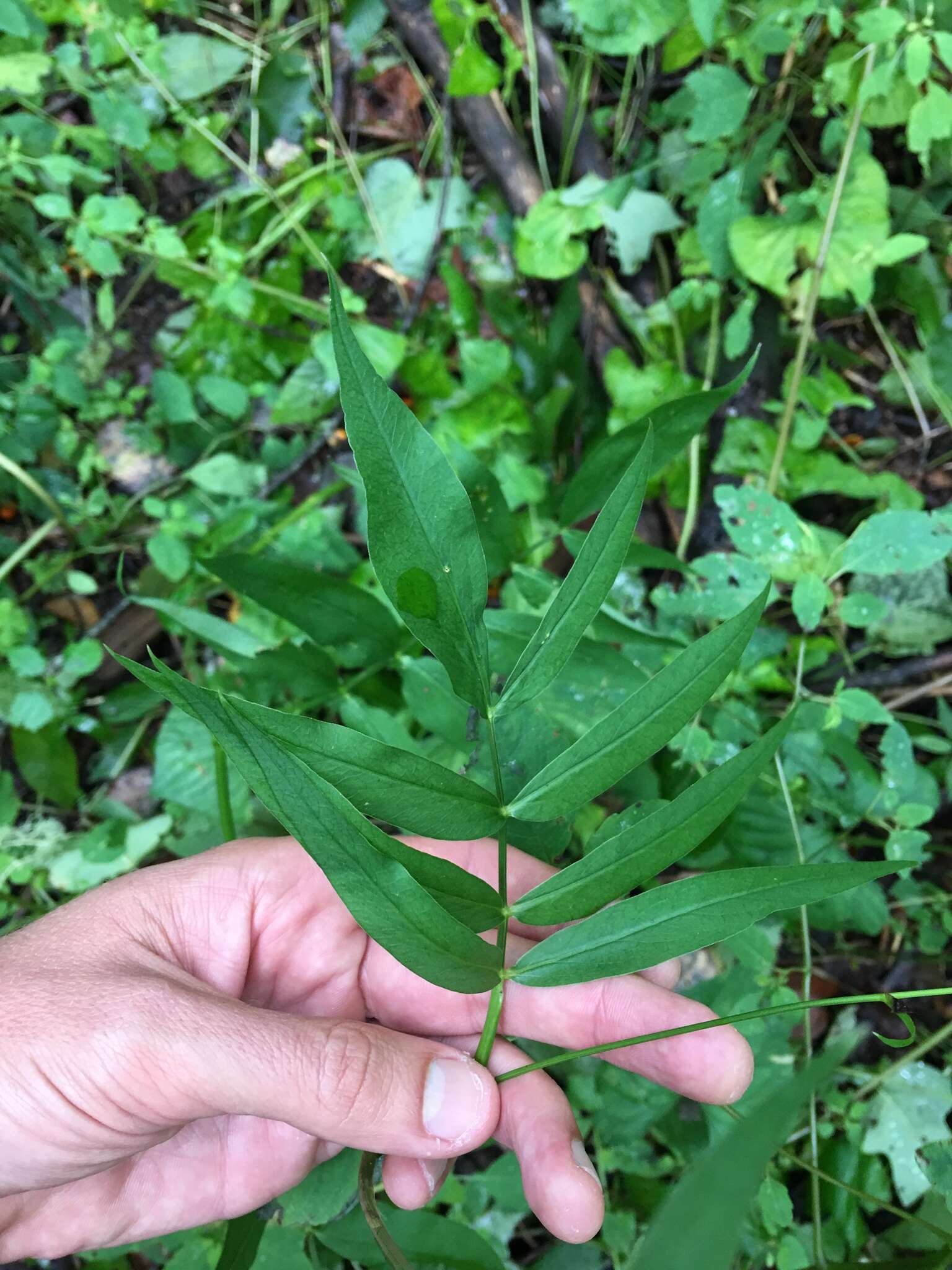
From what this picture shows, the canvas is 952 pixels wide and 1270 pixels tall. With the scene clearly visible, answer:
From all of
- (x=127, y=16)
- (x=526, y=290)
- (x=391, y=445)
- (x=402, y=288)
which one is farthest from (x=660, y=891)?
(x=127, y=16)

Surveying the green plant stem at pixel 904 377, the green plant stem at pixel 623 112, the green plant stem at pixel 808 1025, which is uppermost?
the green plant stem at pixel 623 112

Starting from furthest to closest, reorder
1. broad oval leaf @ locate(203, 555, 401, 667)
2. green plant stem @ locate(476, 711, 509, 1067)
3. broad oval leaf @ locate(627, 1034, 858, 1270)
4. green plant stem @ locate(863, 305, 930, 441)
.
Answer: green plant stem @ locate(863, 305, 930, 441)
broad oval leaf @ locate(203, 555, 401, 667)
green plant stem @ locate(476, 711, 509, 1067)
broad oval leaf @ locate(627, 1034, 858, 1270)

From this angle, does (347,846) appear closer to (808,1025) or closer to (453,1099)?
(453,1099)

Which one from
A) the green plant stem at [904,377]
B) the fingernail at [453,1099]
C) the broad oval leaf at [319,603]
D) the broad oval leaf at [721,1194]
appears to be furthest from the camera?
the green plant stem at [904,377]

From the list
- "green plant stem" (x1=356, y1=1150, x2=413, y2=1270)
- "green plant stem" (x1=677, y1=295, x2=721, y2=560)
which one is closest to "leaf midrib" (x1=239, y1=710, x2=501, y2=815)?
"green plant stem" (x1=356, y1=1150, x2=413, y2=1270)

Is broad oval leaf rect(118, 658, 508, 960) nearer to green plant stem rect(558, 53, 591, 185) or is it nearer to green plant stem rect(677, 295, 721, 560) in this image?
green plant stem rect(677, 295, 721, 560)

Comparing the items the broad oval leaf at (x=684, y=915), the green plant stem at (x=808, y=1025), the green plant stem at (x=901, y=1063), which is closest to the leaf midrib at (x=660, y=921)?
the broad oval leaf at (x=684, y=915)

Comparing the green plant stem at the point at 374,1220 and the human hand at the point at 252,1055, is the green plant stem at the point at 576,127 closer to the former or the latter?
the human hand at the point at 252,1055
